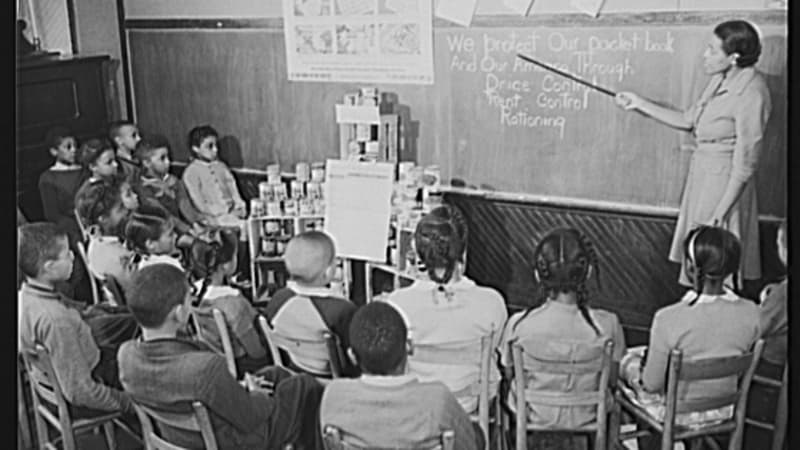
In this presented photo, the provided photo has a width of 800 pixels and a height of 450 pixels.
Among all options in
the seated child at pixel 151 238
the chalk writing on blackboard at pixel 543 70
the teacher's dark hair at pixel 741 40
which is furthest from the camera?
the seated child at pixel 151 238

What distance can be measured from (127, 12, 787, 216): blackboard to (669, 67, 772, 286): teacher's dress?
0.06 ft

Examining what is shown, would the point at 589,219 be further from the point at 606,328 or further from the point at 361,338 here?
the point at 361,338

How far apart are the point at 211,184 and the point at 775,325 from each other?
117 cm

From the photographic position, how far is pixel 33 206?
2.12m

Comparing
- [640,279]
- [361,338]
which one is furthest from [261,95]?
[640,279]

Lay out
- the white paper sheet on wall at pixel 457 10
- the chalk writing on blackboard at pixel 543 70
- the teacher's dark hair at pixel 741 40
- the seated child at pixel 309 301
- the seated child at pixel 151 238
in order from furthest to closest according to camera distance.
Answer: the seated child at pixel 151 238
the seated child at pixel 309 301
the white paper sheet on wall at pixel 457 10
the chalk writing on blackboard at pixel 543 70
the teacher's dark hair at pixel 741 40

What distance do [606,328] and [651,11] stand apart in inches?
22.6

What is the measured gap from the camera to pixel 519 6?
5.96 ft

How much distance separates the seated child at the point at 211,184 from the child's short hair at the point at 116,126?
0.15m

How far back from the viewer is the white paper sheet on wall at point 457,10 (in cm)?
186

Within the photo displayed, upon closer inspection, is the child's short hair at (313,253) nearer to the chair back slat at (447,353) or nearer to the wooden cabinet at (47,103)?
the chair back slat at (447,353)

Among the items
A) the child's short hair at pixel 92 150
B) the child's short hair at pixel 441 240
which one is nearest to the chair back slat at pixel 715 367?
the child's short hair at pixel 441 240

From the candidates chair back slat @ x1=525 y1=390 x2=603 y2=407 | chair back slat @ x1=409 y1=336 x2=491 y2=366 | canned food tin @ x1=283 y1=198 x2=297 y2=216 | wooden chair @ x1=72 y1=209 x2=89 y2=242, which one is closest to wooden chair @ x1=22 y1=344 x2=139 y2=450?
wooden chair @ x1=72 y1=209 x2=89 y2=242

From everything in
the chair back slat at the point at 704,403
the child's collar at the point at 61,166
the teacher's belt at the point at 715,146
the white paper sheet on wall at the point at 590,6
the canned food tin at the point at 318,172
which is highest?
the white paper sheet on wall at the point at 590,6
